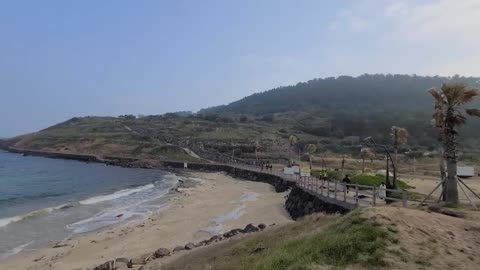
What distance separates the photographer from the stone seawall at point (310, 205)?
75.4 ft

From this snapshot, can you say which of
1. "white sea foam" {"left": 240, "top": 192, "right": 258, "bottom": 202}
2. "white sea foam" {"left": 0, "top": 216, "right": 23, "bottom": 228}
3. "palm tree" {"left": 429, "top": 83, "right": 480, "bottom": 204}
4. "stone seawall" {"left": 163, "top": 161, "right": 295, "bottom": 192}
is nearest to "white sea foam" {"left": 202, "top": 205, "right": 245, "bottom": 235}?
"white sea foam" {"left": 240, "top": 192, "right": 258, "bottom": 202}

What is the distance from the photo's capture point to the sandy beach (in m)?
22.0

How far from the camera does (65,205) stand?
41.1 m

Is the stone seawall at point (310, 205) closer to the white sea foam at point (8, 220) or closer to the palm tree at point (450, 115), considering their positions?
the palm tree at point (450, 115)

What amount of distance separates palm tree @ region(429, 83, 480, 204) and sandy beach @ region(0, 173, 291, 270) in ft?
35.0

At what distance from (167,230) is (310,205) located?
8.41 m

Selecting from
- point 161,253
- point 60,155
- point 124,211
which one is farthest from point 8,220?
point 60,155

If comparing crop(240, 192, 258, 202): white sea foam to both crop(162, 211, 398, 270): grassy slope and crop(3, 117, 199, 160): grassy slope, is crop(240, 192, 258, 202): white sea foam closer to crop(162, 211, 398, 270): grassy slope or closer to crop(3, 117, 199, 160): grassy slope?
crop(162, 211, 398, 270): grassy slope

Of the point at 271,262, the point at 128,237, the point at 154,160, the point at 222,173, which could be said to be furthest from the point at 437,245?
the point at 154,160

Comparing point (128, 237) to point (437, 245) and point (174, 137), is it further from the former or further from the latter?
point (174, 137)

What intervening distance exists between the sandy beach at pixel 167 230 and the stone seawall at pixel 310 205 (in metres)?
0.87

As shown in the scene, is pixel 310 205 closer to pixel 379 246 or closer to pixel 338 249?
pixel 338 249

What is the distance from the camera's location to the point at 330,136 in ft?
415

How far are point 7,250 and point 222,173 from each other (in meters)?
53.4
